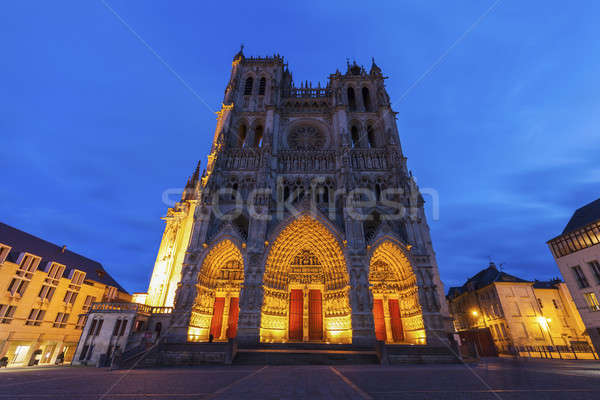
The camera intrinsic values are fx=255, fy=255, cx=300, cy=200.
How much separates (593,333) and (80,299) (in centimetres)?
4135

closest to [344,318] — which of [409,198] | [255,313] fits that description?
[255,313]

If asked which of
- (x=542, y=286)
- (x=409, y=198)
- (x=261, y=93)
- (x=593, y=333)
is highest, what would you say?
(x=261, y=93)

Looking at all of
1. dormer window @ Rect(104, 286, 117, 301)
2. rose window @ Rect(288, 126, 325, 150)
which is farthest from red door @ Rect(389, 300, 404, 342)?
dormer window @ Rect(104, 286, 117, 301)

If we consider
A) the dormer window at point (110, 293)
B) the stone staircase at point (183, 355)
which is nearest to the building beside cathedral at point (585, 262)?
the stone staircase at point (183, 355)

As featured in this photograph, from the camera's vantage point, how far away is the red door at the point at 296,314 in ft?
63.7

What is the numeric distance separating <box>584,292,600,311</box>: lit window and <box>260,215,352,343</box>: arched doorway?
730 inches

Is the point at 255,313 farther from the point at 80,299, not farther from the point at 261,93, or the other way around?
the point at 261,93

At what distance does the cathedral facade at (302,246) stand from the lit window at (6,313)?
827cm

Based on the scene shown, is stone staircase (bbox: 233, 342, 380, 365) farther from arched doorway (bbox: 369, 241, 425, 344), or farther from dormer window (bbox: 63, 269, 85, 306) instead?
dormer window (bbox: 63, 269, 85, 306)

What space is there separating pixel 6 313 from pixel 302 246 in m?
21.2

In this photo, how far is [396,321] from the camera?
1973cm

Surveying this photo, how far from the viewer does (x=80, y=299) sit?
74.3 feet

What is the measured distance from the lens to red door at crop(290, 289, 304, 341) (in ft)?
63.7

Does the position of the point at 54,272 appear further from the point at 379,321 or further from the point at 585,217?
the point at 585,217
